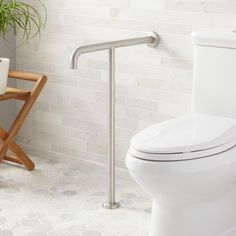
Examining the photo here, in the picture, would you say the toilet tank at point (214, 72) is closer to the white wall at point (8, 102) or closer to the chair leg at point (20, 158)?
the chair leg at point (20, 158)

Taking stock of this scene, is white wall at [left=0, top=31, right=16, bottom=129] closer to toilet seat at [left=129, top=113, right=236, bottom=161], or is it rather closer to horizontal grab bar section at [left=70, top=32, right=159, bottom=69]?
horizontal grab bar section at [left=70, top=32, right=159, bottom=69]

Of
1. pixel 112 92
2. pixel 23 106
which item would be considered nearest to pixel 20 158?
pixel 23 106

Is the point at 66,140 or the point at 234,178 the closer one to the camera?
the point at 234,178

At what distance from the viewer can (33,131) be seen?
3.54 metres

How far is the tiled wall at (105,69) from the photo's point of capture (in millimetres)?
2791

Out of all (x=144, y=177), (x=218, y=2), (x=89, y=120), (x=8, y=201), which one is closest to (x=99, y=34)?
(x=89, y=120)

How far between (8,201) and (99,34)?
0.94m

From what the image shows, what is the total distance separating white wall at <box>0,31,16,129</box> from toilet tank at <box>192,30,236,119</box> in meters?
1.30

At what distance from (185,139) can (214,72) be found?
0.45 metres

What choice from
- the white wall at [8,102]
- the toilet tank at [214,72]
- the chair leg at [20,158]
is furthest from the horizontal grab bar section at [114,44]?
the white wall at [8,102]

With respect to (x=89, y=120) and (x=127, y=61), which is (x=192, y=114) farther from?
(x=89, y=120)

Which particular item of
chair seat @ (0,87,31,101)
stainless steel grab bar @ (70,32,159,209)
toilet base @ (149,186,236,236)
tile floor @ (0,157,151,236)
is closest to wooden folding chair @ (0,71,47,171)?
chair seat @ (0,87,31,101)

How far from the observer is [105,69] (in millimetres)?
3104

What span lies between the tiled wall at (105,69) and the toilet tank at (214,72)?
0.60ft
